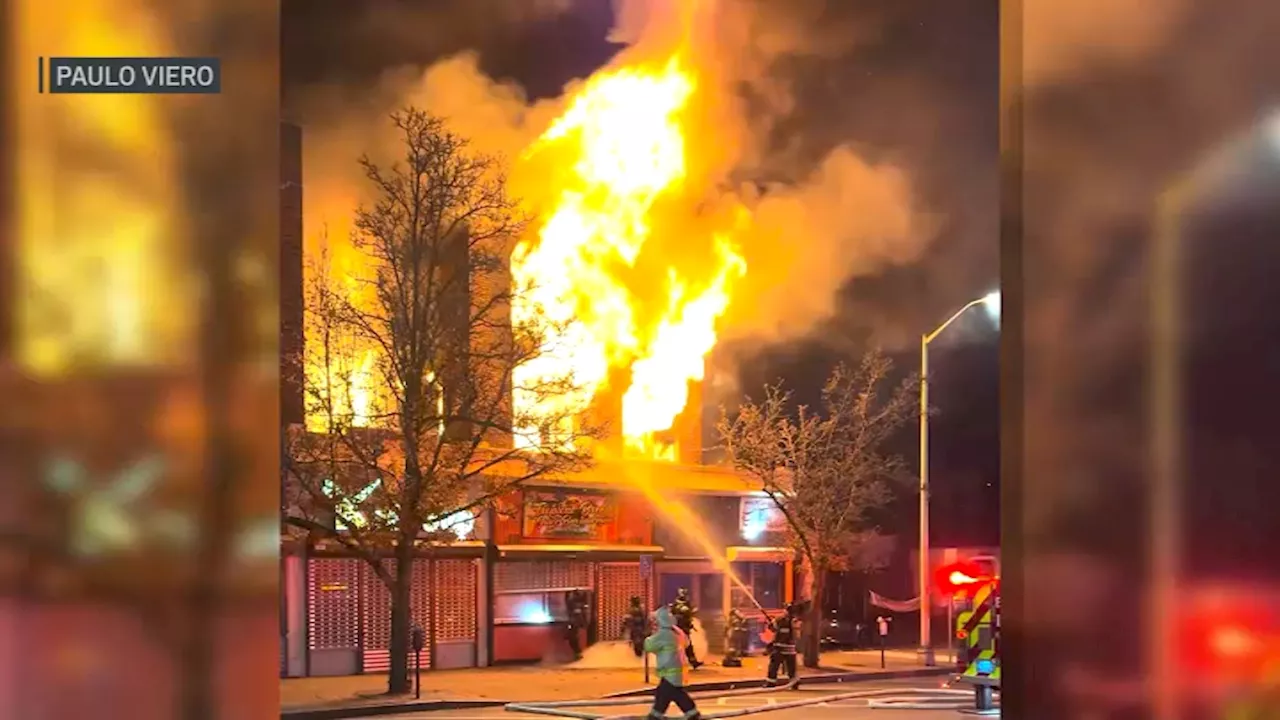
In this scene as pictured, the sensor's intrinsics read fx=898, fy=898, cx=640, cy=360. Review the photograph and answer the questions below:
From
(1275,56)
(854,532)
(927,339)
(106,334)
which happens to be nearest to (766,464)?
(854,532)

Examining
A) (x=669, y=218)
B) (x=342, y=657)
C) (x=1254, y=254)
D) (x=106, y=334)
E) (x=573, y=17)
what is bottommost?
(x=342, y=657)

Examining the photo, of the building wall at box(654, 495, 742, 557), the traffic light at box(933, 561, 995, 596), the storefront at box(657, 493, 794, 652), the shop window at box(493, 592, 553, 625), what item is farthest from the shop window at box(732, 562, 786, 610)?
the shop window at box(493, 592, 553, 625)

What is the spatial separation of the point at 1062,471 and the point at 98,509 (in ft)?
10.4

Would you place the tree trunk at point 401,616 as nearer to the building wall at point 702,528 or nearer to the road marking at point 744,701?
the building wall at point 702,528

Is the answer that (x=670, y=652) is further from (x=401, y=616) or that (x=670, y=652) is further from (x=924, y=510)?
(x=924, y=510)

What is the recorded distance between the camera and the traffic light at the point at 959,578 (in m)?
4.11

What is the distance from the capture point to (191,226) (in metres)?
2.96

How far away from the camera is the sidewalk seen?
3896 millimetres

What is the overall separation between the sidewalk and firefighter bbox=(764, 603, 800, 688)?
3.2 inches

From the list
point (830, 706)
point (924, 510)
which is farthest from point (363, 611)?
point (924, 510)

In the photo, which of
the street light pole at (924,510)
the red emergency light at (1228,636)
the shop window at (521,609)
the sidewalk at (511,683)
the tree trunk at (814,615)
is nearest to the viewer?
the red emergency light at (1228,636)

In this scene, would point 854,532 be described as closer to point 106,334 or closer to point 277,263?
point 277,263

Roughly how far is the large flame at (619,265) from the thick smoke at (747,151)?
90 millimetres

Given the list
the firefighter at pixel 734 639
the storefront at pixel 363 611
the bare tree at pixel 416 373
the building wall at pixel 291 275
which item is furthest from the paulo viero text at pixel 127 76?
the firefighter at pixel 734 639
